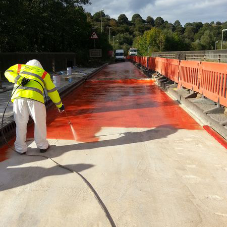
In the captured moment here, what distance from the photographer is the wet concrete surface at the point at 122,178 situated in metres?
3.11

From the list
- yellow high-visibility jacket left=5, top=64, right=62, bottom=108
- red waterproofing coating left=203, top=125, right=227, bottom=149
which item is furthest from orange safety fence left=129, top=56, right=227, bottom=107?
yellow high-visibility jacket left=5, top=64, right=62, bottom=108

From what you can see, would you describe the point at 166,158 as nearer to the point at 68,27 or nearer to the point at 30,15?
the point at 30,15

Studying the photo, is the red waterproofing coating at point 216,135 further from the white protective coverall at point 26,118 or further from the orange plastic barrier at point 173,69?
the orange plastic barrier at point 173,69

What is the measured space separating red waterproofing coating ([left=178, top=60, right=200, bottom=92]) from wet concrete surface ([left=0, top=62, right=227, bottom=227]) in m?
2.33

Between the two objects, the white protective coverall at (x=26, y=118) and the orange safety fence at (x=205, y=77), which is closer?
the white protective coverall at (x=26, y=118)

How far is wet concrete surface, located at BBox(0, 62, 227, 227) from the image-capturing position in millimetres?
3109

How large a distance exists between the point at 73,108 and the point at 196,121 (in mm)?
3925

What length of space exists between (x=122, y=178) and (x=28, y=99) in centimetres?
205

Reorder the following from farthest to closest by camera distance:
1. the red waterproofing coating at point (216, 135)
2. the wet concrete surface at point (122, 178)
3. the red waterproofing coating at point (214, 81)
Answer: the red waterproofing coating at point (214, 81), the red waterproofing coating at point (216, 135), the wet concrete surface at point (122, 178)

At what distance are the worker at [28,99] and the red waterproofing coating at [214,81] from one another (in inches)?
152

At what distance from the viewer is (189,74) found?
31.7 ft

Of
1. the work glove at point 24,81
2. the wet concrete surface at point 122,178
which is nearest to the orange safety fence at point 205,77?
the wet concrete surface at point 122,178

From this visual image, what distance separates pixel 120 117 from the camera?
7.80 metres

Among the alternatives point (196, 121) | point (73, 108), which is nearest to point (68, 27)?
point (73, 108)
